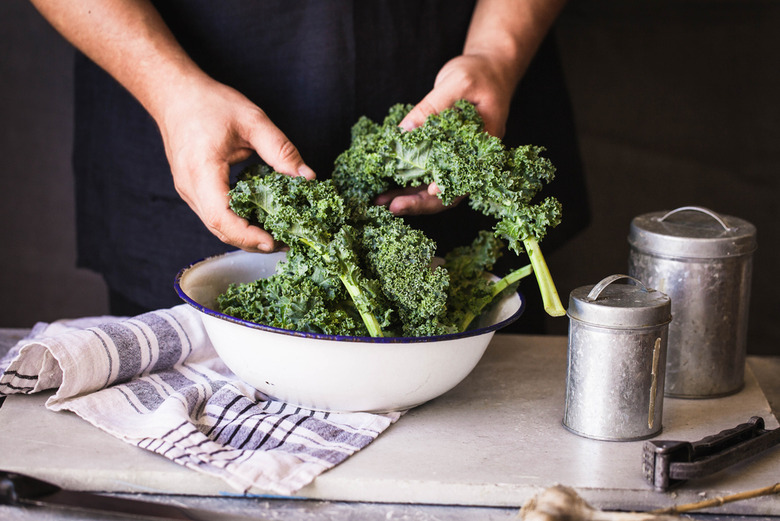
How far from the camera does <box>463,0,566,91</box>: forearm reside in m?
1.76

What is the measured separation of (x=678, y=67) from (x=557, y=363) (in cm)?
229

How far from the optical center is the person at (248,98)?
1.47m

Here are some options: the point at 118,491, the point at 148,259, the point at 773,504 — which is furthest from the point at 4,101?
the point at 773,504

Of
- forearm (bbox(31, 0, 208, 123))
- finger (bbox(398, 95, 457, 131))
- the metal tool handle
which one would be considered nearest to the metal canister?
the metal tool handle

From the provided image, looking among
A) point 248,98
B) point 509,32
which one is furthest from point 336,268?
point 509,32

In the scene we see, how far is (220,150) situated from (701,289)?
2.91ft

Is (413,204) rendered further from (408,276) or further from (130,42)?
(130,42)

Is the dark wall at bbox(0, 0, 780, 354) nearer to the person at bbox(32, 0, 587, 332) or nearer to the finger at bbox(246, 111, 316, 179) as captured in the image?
the person at bbox(32, 0, 587, 332)

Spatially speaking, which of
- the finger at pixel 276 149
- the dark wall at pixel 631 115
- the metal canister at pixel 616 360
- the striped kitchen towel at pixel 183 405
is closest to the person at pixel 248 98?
the finger at pixel 276 149

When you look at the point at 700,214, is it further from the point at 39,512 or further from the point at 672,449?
the point at 39,512

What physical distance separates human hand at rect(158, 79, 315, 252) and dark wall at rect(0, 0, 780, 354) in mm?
2217

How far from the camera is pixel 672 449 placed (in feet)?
3.67

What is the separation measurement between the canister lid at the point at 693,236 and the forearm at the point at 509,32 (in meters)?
0.44

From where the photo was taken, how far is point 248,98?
1804 millimetres
